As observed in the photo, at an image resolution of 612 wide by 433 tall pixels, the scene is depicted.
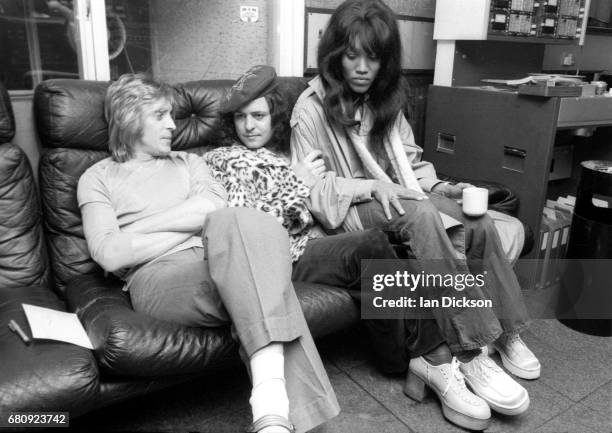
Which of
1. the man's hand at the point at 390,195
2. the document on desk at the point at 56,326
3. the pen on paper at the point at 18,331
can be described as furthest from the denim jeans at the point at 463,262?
the pen on paper at the point at 18,331

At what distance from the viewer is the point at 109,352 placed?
1.20 m

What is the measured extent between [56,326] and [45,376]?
0.17 m

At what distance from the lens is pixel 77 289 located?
1557 millimetres

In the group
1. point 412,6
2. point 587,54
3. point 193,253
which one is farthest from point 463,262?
point 587,54

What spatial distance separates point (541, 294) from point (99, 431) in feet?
6.16

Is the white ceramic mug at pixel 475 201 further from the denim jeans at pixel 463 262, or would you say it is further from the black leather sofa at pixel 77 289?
the black leather sofa at pixel 77 289

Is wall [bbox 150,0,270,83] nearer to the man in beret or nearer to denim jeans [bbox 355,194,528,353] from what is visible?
the man in beret

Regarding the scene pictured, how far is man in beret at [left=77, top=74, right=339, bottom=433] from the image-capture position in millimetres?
1168

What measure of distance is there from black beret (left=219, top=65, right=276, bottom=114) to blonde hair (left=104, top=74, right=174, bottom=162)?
19 centimetres

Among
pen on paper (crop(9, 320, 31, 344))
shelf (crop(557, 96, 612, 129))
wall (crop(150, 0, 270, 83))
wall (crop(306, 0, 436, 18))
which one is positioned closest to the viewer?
pen on paper (crop(9, 320, 31, 344))

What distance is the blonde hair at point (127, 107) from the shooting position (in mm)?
1567

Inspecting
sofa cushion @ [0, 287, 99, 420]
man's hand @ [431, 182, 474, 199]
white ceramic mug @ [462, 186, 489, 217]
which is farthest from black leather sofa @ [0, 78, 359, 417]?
man's hand @ [431, 182, 474, 199]

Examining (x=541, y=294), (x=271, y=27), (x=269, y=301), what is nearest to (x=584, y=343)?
(x=541, y=294)

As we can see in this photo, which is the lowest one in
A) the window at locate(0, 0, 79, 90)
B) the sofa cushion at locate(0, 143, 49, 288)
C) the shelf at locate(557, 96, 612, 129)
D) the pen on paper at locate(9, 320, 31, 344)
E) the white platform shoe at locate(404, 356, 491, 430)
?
the white platform shoe at locate(404, 356, 491, 430)
